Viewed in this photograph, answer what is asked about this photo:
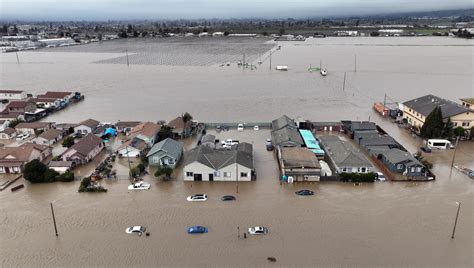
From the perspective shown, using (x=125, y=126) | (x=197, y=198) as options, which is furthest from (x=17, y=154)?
(x=197, y=198)

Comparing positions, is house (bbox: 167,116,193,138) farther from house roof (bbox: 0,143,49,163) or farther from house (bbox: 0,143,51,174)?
house roof (bbox: 0,143,49,163)

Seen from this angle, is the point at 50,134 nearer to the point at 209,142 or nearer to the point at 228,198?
the point at 209,142

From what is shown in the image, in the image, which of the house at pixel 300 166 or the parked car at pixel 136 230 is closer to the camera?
the parked car at pixel 136 230

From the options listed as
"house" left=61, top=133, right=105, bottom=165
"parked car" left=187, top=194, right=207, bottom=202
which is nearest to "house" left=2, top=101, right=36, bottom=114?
"house" left=61, top=133, right=105, bottom=165

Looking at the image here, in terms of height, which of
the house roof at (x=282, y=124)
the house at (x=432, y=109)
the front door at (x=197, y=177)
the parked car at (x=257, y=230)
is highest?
the house at (x=432, y=109)

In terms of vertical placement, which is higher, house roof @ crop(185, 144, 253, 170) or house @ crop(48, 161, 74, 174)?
house roof @ crop(185, 144, 253, 170)

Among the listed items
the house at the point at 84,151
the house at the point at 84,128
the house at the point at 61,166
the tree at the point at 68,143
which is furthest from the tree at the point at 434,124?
the tree at the point at 68,143

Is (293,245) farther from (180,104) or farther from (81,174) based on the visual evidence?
(180,104)

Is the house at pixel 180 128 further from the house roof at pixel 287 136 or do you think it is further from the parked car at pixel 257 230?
the parked car at pixel 257 230
